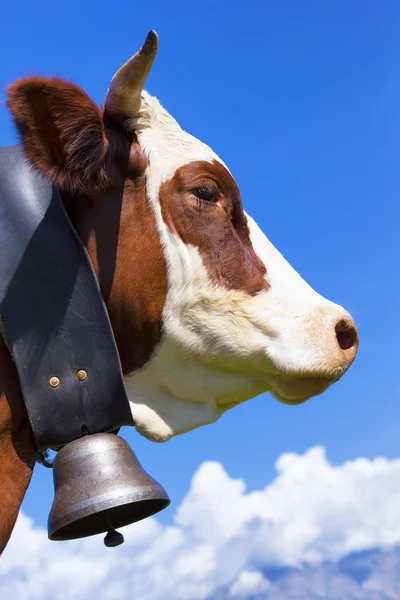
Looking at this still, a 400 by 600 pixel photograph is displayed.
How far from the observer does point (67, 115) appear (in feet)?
12.6

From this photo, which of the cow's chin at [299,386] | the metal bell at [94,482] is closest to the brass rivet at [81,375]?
the metal bell at [94,482]

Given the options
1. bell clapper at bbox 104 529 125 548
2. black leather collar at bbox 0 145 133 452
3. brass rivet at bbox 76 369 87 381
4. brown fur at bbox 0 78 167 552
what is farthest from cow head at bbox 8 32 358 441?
bell clapper at bbox 104 529 125 548

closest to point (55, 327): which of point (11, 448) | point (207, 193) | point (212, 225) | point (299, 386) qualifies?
point (11, 448)

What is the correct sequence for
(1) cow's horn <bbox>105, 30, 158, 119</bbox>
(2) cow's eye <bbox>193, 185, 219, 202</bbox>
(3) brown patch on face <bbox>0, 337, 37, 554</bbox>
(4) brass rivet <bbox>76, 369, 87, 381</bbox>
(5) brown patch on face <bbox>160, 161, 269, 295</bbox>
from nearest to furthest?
(3) brown patch on face <bbox>0, 337, 37, 554</bbox> < (4) brass rivet <bbox>76, 369, 87, 381</bbox> < (1) cow's horn <bbox>105, 30, 158, 119</bbox> < (5) brown patch on face <bbox>160, 161, 269, 295</bbox> < (2) cow's eye <bbox>193, 185, 219, 202</bbox>

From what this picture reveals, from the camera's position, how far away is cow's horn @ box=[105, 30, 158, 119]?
3.75 m

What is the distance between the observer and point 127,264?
12.4 feet

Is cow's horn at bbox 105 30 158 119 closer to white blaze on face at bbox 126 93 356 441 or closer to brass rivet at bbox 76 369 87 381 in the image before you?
white blaze on face at bbox 126 93 356 441

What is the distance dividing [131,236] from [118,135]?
60 cm

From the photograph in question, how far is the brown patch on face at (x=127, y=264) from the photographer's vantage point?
3758mm

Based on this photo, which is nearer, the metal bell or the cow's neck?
the metal bell

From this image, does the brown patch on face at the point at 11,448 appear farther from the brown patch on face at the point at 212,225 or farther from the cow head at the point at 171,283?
the brown patch on face at the point at 212,225

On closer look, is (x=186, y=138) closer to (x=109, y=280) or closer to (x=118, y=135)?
(x=118, y=135)

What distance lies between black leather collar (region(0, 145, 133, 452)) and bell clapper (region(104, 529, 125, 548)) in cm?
54

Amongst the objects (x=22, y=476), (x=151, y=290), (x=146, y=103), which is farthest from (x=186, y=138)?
(x=22, y=476)
